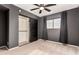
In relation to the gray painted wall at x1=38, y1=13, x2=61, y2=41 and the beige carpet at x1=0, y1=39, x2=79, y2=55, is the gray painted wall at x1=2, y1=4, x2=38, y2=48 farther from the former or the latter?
the gray painted wall at x1=38, y1=13, x2=61, y2=41

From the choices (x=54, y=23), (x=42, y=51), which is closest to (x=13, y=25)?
(x=42, y=51)

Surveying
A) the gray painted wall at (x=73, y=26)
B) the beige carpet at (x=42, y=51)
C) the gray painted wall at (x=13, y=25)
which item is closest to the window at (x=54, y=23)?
the gray painted wall at (x=73, y=26)

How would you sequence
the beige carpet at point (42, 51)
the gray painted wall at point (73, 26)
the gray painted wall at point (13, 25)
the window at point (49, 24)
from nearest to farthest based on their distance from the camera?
1. the beige carpet at point (42, 51)
2. the gray painted wall at point (13, 25)
3. the gray painted wall at point (73, 26)
4. the window at point (49, 24)

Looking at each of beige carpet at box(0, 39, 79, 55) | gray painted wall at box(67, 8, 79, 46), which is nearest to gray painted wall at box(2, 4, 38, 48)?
beige carpet at box(0, 39, 79, 55)

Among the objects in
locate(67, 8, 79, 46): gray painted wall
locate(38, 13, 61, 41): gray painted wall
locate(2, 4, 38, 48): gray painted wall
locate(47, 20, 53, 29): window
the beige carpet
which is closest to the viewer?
the beige carpet

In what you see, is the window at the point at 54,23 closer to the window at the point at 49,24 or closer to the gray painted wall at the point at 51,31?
the window at the point at 49,24

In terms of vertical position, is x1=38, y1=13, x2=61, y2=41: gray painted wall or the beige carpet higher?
x1=38, y1=13, x2=61, y2=41: gray painted wall

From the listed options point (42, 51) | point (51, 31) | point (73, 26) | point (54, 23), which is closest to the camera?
point (42, 51)

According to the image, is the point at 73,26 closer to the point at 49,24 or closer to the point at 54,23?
the point at 54,23

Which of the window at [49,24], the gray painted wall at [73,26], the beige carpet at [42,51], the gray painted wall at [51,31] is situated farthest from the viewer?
the window at [49,24]

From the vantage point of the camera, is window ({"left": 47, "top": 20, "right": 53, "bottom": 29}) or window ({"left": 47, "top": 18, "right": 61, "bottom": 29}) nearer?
window ({"left": 47, "top": 18, "right": 61, "bottom": 29})
